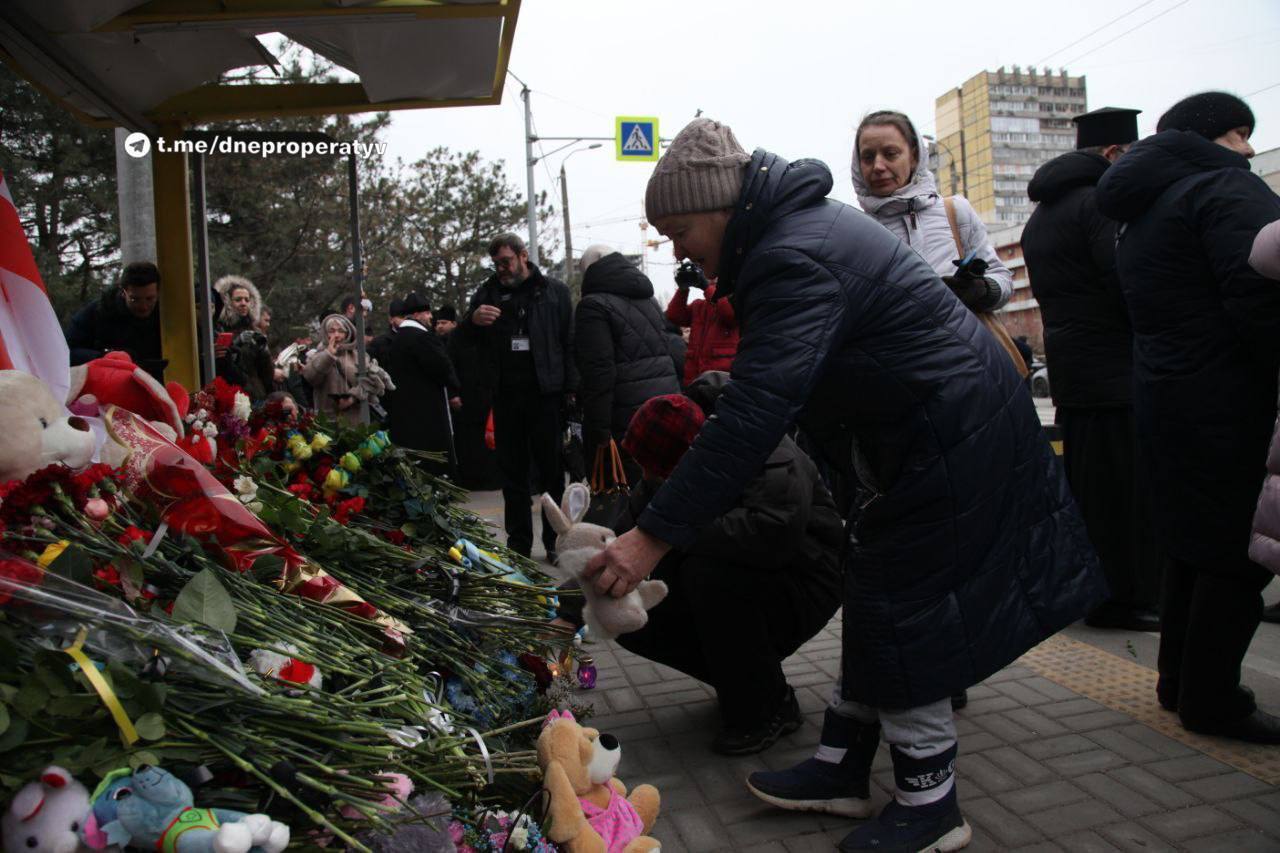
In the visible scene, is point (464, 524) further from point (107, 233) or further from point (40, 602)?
point (107, 233)

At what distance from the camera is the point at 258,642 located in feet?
6.52

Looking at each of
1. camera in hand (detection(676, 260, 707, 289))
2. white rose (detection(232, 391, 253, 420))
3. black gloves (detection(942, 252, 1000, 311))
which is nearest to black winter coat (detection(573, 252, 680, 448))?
camera in hand (detection(676, 260, 707, 289))

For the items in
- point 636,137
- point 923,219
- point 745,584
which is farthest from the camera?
point 636,137

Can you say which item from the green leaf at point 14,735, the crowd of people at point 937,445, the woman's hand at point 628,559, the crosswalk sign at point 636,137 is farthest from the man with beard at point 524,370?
the crosswalk sign at point 636,137

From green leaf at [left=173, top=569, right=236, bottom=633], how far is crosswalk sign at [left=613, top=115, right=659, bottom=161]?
61.5 ft

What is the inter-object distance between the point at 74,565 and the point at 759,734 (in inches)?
84.9

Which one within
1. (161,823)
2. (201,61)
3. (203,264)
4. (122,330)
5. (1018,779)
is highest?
(201,61)

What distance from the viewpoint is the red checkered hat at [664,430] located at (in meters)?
3.23

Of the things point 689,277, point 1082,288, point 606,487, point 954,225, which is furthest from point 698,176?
point 606,487

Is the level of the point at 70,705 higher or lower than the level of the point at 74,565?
lower

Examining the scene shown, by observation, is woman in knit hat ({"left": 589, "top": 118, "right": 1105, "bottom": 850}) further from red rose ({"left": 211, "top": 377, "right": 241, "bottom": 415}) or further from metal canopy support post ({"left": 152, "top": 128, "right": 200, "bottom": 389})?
metal canopy support post ({"left": 152, "top": 128, "right": 200, "bottom": 389})

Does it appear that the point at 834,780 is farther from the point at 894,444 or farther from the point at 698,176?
the point at 698,176

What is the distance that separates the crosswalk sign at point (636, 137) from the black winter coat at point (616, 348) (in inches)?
582

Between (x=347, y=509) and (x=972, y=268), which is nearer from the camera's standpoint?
(x=347, y=509)
